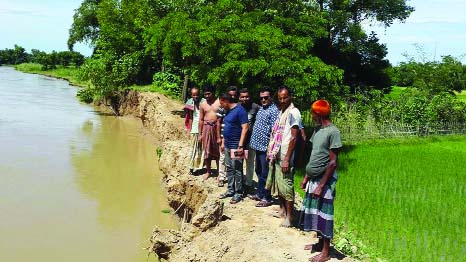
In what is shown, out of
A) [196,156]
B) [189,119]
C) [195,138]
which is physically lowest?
[196,156]

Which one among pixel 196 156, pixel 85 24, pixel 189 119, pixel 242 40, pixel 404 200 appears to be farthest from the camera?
pixel 85 24

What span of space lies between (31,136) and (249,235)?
12.4 metres

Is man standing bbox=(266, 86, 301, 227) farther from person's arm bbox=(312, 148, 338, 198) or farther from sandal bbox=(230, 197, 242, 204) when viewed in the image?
sandal bbox=(230, 197, 242, 204)

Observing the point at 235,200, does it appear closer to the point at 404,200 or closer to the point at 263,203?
the point at 263,203

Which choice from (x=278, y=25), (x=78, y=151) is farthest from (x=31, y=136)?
(x=278, y=25)

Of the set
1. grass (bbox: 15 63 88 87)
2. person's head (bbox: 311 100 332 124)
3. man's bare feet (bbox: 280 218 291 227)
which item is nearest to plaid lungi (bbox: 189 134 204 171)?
man's bare feet (bbox: 280 218 291 227)

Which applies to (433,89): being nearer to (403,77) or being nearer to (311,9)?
(311,9)

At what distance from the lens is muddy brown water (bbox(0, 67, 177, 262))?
21.8 ft

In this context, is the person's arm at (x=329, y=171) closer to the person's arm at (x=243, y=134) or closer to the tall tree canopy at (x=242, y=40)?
the person's arm at (x=243, y=134)

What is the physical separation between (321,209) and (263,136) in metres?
1.66

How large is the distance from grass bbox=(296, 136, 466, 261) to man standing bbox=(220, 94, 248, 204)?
1590 mm

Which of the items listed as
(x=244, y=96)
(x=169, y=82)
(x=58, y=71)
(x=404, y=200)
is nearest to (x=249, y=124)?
(x=244, y=96)

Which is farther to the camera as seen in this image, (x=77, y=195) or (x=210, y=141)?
(x=77, y=195)

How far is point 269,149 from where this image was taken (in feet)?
18.6
